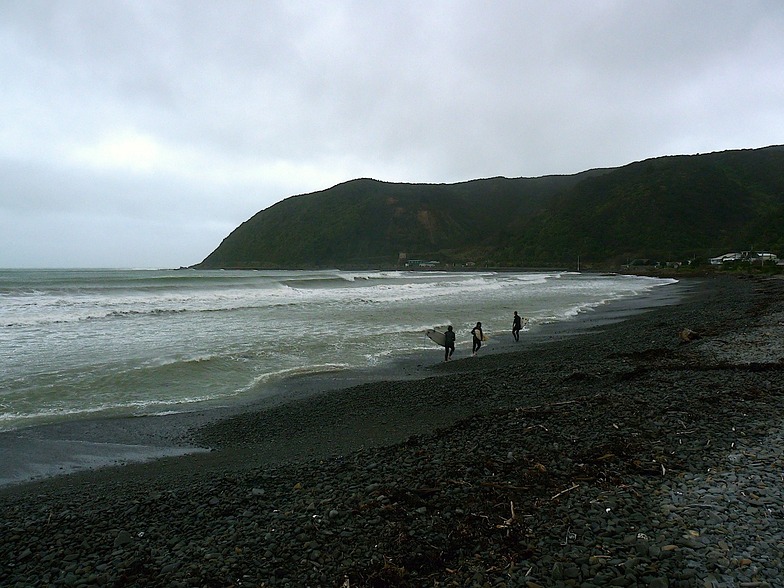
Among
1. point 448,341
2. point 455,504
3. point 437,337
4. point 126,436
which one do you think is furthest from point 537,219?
point 455,504

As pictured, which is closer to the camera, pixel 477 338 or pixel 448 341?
pixel 448 341

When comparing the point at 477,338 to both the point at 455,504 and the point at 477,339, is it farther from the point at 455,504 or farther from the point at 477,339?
the point at 455,504

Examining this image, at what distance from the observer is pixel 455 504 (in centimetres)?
436

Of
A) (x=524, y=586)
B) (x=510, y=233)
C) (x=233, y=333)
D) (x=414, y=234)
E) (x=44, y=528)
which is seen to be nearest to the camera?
(x=524, y=586)

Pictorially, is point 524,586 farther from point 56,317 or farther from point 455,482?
point 56,317

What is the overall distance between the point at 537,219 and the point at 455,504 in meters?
143

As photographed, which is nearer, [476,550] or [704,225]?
[476,550]

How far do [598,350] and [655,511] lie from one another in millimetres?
9904

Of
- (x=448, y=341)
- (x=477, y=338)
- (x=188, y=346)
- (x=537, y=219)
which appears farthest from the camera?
(x=537, y=219)

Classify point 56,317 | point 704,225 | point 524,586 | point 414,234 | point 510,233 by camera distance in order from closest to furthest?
point 524,586 → point 56,317 → point 704,225 → point 510,233 → point 414,234

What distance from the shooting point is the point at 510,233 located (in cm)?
14800

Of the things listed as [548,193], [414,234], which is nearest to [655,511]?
[414,234]

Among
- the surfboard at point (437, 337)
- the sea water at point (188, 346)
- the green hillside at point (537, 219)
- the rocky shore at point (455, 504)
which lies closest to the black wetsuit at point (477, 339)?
the sea water at point (188, 346)

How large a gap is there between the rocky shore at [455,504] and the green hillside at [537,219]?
3492 inches
